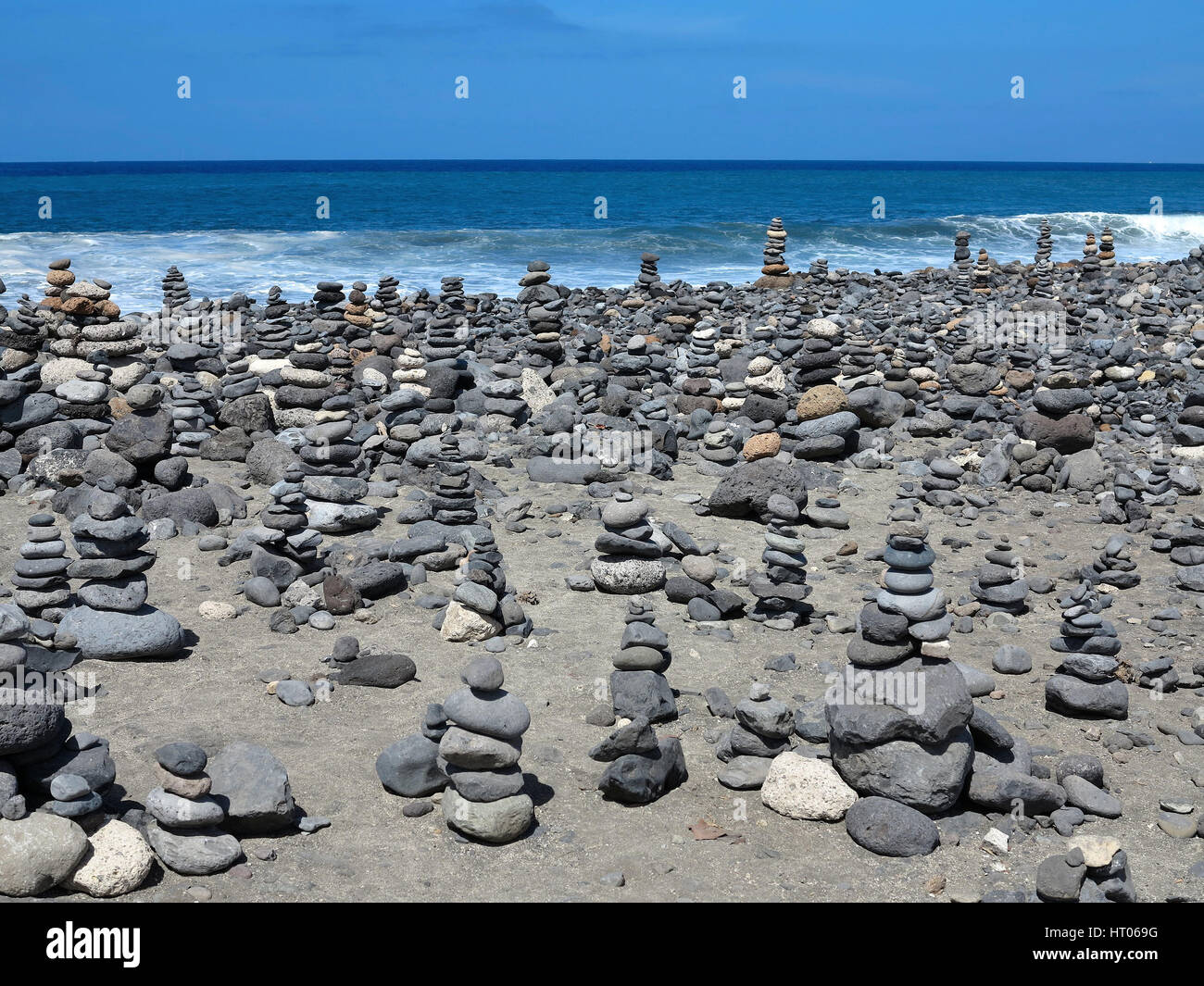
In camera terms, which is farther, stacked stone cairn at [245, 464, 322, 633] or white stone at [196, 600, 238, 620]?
stacked stone cairn at [245, 464, 322, 633]

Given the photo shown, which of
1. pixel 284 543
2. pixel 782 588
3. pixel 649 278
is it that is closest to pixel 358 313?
pixel 649 278

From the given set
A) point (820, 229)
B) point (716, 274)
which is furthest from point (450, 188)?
point (716, 274)

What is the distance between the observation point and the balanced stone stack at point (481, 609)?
28.1ft

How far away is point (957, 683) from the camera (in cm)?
626

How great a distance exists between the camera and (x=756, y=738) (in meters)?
6.80

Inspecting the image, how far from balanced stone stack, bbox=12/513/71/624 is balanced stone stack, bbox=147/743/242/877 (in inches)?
132

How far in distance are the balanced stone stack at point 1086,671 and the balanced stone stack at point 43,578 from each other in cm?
737

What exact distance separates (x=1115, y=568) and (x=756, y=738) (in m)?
4.80

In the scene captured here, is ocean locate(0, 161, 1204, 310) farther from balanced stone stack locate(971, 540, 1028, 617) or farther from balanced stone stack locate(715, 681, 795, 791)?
balanced stone stack locate(715, 681, 795, 791)

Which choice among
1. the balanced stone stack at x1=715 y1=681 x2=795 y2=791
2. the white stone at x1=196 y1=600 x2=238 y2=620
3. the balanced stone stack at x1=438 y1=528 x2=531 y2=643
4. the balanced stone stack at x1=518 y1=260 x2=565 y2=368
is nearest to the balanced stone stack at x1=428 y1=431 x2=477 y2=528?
the balanced stone stack at x1=438 y1=528 x2=531 y2=643

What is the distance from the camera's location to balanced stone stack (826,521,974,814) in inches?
241

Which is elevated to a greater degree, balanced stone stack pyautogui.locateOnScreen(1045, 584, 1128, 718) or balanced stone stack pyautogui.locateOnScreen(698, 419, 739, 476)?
balanced stone stack pyautogui.locateOnScreen(698, 419, 739, 476)

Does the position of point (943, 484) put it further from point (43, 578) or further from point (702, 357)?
point (43, 578)

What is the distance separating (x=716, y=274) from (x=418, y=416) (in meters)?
26.8
